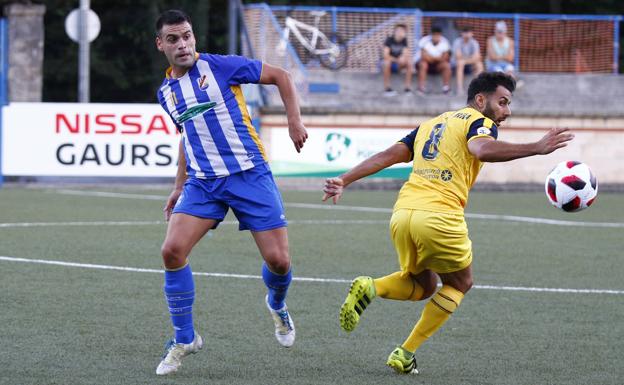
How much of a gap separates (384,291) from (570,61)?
22.0m

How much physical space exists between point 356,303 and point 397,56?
1822 cm

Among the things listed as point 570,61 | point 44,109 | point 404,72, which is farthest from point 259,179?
point 570,61

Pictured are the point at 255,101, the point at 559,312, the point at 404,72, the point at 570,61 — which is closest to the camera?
the point at 559,312

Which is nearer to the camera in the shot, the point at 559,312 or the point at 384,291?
the point at 384,291

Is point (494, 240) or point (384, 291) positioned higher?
point (384, 291)

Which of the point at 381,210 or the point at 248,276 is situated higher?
the point at 248,276

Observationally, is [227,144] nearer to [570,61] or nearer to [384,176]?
[384,176]

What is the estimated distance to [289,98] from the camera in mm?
6488

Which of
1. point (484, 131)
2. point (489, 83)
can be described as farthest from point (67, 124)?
point (484, 131)

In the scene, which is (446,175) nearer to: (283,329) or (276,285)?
(276,285)

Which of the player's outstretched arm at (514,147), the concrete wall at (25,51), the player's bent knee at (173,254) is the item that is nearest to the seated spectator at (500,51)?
the concrete wall at (25,51)

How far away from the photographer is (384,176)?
19469 mm

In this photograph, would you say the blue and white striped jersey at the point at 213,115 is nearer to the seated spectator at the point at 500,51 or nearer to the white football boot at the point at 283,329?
the white football boot at the point at 283,329

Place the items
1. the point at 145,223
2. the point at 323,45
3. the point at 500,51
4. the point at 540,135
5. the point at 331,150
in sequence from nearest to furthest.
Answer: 1. the point at 145,223
2. the point at 331,150
3. the point at 540,135
4. the point at 500,51
5. the point at 323,45
